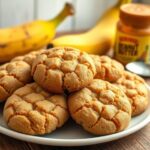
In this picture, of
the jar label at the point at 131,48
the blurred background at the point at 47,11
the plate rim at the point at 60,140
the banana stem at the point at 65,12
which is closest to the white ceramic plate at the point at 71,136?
the plate rim at the point at 60,140

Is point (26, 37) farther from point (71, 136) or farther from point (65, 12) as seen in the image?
point (71, 136)

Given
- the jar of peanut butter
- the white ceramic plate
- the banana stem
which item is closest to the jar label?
the jar of peanut butter

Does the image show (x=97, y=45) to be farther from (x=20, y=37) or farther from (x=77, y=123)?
(x=77, y=123)

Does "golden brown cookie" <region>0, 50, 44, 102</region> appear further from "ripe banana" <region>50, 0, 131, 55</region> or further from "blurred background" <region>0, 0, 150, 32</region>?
"blurred background" <region>0, 0, 150, 32</region>

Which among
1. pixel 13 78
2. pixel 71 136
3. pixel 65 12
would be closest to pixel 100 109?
pixel 71 136

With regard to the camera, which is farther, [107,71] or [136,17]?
[136,17]

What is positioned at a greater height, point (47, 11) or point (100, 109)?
point (100, 109)

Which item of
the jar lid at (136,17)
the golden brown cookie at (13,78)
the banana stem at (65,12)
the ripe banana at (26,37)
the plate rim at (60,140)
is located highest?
the jar lid at (136,17)

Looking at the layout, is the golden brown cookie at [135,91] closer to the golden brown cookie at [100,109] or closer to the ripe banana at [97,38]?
the golden brown cookie at [100,109]
